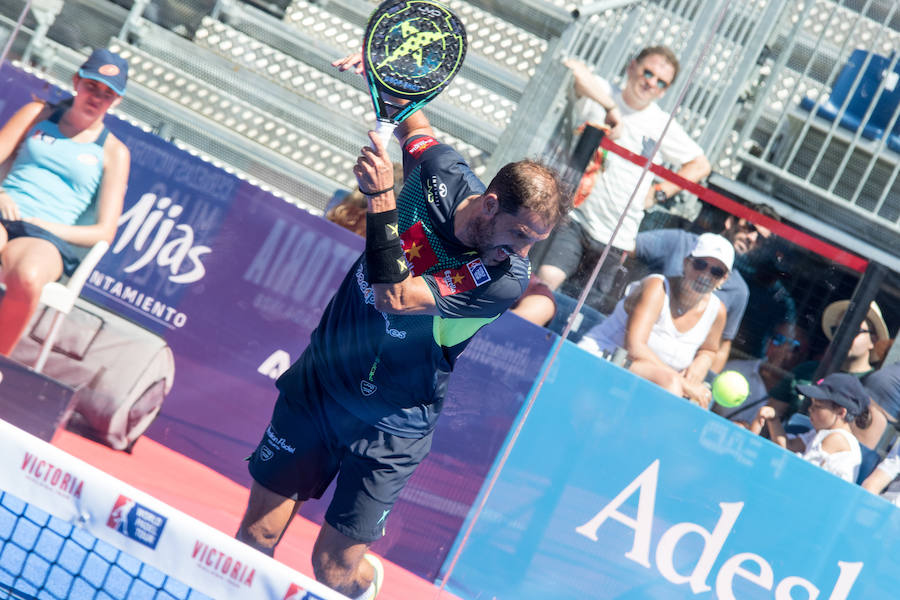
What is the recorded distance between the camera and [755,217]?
12.8 feet

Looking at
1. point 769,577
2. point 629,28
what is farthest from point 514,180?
point 769,577

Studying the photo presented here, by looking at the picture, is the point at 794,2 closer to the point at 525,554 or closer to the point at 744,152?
the point at 744,152

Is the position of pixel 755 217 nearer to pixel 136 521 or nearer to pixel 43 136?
pixel 136 521

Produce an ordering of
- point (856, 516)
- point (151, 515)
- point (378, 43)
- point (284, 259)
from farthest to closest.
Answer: point (284, 259) → point (856, 516) → point (151, 515) → point (378, 43)

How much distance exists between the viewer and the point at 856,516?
3.83 metres

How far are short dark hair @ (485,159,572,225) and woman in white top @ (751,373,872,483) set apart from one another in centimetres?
167

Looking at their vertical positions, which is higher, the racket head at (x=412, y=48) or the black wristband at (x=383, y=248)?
the racket head at (x=412, y=48)

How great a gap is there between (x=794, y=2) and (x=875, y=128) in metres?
0.67

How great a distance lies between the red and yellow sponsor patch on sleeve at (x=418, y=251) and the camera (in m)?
3.13

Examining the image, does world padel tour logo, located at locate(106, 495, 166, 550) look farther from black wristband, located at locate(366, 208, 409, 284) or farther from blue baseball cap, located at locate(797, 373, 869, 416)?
blue baseball cap, located at locate(797, 373, 869, 416)

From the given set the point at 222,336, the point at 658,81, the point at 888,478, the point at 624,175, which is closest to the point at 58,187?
the point at 222,336

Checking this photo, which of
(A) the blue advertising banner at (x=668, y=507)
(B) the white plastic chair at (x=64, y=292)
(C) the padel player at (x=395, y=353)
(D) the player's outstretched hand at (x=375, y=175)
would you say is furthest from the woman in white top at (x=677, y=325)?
(B) the white plastic chair at (x=64, y=292)

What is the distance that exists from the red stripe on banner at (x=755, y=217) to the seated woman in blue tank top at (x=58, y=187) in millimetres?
2353

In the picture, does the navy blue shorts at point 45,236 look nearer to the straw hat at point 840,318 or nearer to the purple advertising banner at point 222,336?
the purple advertising banner at point 222,336
